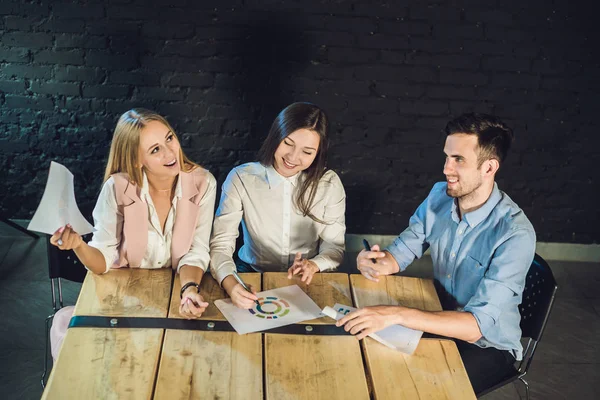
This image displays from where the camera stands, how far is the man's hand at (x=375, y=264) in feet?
7.38

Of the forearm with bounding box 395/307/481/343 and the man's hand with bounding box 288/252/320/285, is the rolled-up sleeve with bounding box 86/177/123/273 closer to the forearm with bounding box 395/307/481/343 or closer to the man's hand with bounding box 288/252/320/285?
the man's hand with bounding box 288/252/320/285

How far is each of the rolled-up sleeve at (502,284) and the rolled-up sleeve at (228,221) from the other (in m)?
0.93

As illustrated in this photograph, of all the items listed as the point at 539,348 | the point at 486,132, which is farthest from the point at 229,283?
the point at 539,348

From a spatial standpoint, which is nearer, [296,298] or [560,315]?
[296,298]

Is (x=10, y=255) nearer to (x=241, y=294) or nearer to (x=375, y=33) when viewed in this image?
(x=241, y=294)

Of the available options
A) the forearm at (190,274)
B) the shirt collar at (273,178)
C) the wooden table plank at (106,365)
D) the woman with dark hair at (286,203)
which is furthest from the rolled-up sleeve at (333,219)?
the wooden table plank at (106,365)

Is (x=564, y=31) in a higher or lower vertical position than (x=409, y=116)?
higher

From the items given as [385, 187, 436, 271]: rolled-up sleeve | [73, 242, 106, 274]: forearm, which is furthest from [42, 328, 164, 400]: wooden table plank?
[385, 187, 436, 271]: rolled-up sleeve

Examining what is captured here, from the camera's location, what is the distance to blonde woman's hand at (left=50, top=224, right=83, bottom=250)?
1993 mm

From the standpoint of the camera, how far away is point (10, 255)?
367cm

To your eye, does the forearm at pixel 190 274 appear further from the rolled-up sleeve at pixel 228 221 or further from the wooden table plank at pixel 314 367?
the wooden table plank at pixel 314 367

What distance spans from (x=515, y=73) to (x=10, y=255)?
3.12 m

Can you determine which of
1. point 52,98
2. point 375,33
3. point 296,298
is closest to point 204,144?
point 52,98

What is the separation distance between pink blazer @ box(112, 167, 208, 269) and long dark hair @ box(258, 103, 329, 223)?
32cm
